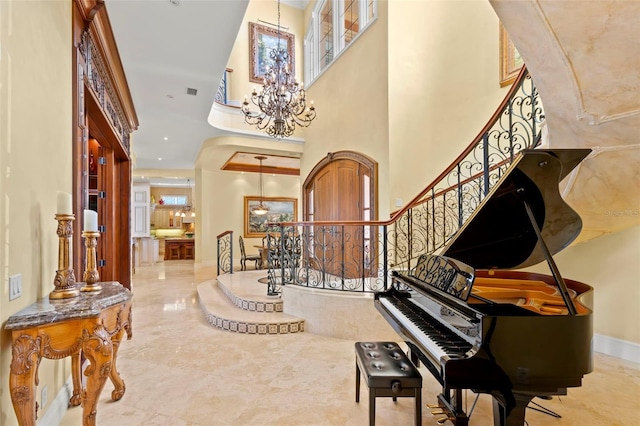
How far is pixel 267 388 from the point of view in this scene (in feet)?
8.66

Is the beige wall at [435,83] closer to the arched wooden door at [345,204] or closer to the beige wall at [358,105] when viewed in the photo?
the beige wall at [358,105]

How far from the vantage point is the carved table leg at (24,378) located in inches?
56.7

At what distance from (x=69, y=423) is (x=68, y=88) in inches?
91.9

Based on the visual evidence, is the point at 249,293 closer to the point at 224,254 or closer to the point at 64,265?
the point at 64,265

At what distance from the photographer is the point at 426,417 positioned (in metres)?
2.23

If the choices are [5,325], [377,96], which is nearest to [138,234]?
[377,96]

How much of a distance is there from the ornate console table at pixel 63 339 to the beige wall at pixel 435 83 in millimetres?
4120

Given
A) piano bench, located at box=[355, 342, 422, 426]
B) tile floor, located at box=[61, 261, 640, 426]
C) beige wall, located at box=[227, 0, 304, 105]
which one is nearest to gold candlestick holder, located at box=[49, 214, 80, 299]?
tile floor, located at box=[61, 261, 640, 426]

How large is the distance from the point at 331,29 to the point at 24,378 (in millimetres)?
7818

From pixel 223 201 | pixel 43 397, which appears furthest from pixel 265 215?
pixel 43 397

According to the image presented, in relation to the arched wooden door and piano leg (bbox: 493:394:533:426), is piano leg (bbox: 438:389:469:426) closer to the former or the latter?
piano leg (bbox: 493:394:533:426)

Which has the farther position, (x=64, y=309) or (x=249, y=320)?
(x=249, y=320)

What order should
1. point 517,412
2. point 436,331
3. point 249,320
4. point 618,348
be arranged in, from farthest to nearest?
point 249,320 → point 618,348 → point 436,331 → point 517,412

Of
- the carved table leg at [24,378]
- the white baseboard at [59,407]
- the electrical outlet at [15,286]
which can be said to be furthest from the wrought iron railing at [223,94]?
the carved table leg at [24,378]
